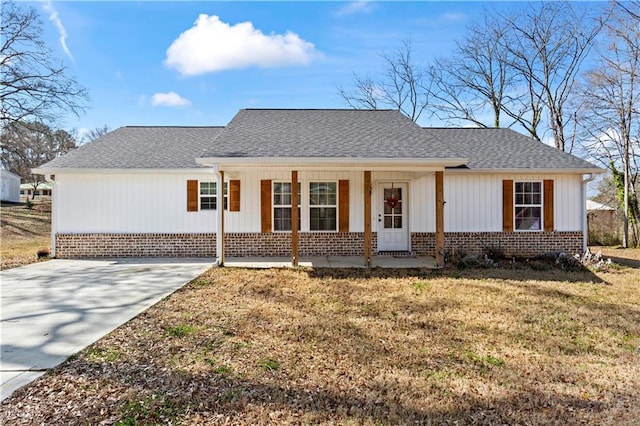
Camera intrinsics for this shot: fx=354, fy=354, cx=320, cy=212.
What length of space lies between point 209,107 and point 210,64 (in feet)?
9.94

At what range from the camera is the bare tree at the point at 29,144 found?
19.7 meters

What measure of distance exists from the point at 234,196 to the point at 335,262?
3.64 metres

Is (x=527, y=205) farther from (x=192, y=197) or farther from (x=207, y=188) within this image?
(x=192, y=197)

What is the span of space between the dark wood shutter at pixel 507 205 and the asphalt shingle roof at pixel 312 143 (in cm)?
61

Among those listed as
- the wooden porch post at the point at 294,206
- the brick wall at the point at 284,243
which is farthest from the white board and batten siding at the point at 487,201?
the wooden porch post at the point at 294,206

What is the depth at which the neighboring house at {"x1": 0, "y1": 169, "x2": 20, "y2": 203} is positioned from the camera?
104 feet

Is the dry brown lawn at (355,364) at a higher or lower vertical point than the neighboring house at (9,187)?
lower

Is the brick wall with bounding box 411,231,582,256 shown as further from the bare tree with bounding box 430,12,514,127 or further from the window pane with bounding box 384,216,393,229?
the bare tree with bounding box 430,12,514,127

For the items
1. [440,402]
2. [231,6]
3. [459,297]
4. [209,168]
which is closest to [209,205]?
[209,168]

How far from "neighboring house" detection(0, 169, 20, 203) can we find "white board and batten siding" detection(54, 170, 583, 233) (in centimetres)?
2906

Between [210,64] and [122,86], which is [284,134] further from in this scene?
[122,86]

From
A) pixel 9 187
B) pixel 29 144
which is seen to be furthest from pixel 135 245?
pixel 9 187

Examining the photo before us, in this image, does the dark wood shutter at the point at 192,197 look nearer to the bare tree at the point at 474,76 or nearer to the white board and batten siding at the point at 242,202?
the white board and batten siding at the point at 242,202

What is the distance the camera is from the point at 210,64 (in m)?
15.8
